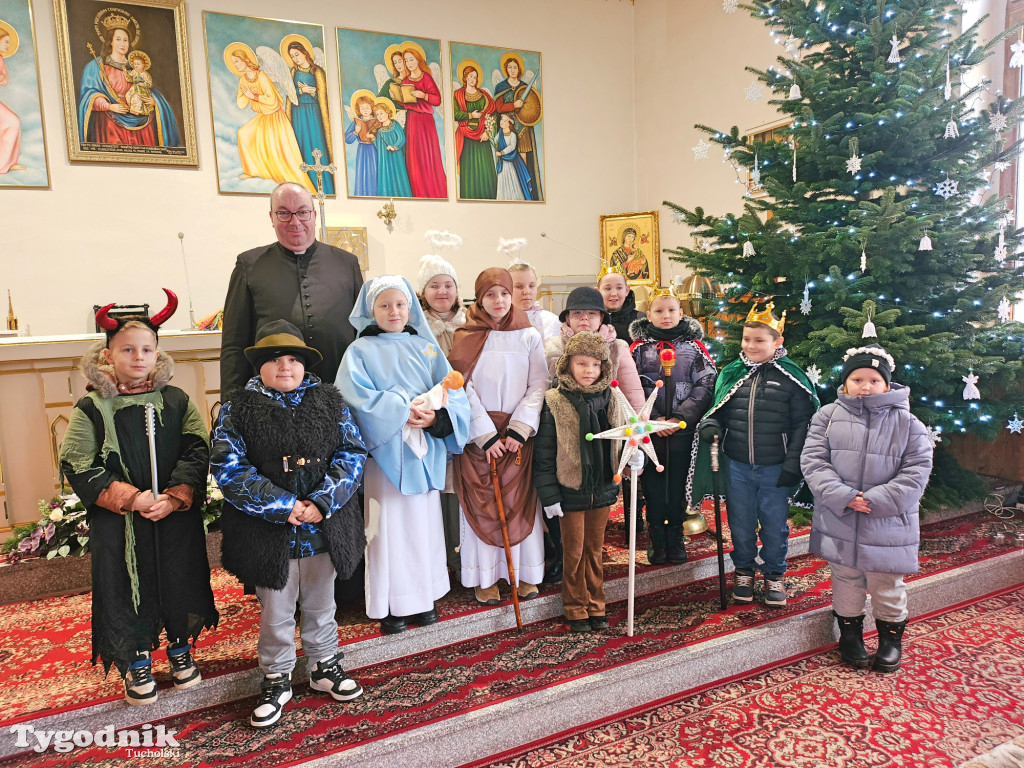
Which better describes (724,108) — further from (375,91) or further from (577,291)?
(577,291)

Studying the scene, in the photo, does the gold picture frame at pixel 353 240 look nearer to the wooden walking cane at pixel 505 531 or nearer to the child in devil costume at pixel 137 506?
the wooden walking cane at pixel 505 531

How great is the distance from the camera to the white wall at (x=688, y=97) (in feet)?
27.3

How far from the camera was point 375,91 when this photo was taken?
8.71 m

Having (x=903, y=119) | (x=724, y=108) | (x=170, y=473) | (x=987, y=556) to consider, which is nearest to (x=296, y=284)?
(x=170, y=473)

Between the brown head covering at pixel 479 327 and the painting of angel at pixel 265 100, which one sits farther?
the painting of angel at pixel 265 100

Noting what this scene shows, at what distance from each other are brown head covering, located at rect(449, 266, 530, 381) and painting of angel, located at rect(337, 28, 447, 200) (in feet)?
19.6

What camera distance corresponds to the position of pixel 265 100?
816cm

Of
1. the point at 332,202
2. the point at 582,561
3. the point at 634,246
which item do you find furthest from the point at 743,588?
the point at 634,246

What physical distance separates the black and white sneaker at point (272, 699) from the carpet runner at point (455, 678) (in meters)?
0.04

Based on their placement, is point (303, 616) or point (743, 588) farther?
point (743, 588)

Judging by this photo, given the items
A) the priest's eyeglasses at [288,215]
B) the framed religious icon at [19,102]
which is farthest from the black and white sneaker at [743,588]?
the framed religious icon at [19,102]

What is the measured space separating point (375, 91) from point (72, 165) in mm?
3736

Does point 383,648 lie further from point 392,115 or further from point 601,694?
point 392,115

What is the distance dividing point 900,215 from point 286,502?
3.97 metres
